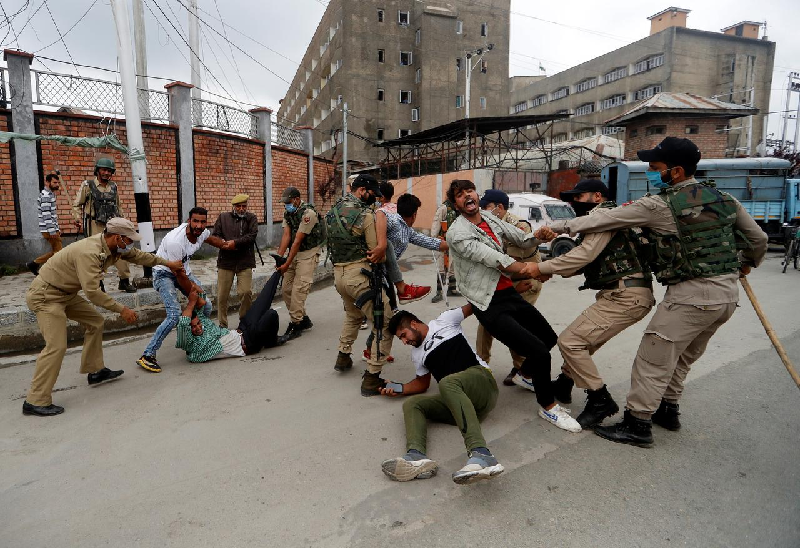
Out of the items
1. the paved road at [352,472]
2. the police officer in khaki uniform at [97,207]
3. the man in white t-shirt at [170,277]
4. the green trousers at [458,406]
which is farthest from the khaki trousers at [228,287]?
the green trousers at [458,406]

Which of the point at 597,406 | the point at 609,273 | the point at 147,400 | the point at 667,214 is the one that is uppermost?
the point at 667,214

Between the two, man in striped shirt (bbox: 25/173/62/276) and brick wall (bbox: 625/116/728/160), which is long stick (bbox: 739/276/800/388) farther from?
brick wall (bbox: 625/116/728/160)

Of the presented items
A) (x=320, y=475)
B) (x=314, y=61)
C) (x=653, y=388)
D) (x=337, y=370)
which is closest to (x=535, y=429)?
(x=653, y=388)

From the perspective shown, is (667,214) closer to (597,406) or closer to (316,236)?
(597,406)

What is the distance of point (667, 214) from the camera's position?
9.21 feet

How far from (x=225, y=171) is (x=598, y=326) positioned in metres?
9.90

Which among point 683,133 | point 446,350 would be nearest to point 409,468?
point 446,350

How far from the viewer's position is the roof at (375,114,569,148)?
17.2 metres

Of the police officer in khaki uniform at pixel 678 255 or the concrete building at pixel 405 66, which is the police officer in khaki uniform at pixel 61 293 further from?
the concrete building at pixel 405 66

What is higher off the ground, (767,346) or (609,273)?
(609,273)

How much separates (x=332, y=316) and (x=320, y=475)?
3.98 metres

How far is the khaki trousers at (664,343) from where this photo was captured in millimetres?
2809

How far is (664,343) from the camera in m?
2.85

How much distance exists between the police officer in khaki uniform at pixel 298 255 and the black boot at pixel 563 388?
3125mm
